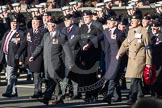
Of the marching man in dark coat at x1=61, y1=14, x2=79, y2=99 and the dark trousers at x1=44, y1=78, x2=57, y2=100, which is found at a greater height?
the marching man in dark coat at x1=61, y1=14, x2=79, y2=99

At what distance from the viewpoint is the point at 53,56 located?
35.7ft

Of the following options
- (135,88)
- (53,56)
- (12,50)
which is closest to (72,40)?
(53,56)

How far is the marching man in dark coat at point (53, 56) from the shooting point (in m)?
10.8

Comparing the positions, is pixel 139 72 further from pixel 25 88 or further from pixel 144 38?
pixel 25 88

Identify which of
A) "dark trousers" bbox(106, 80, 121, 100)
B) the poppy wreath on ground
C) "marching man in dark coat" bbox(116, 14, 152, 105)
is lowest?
"dark trousers" bbox(106, 80, 121, 100)

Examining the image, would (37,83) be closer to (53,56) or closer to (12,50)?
(12,50)

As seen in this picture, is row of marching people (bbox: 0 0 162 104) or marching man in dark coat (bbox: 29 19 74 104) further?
marching man in dark coat (bbox: 29 19 74 104)

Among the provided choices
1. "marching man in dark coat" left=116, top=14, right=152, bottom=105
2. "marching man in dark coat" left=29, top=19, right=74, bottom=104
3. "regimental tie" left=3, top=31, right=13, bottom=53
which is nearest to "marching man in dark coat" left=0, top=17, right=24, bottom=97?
"regimental tie" left=3, top=31, right=13, bottom=53

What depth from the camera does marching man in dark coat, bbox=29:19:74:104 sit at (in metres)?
10.8

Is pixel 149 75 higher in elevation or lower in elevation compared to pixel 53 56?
lower

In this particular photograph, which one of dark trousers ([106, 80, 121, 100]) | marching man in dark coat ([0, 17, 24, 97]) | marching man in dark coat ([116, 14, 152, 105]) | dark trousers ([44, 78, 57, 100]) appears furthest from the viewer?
marching man in dark coat ([0, 17, 24, 97])

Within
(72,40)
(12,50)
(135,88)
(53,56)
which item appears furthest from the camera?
(12,50)

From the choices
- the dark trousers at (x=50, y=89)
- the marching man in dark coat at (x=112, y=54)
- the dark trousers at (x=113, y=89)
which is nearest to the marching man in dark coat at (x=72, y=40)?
the dark trousers at (x=50, y=89)

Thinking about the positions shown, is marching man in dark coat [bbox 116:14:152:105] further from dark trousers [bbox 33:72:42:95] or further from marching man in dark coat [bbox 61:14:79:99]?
dark trousers [bbox 33:72:42:95]
